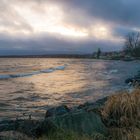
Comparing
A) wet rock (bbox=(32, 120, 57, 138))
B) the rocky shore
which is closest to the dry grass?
the rocky shore

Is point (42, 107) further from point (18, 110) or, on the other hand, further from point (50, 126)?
point (50, 126)

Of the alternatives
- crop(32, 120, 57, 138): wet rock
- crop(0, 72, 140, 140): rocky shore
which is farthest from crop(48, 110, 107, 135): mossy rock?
crop(32, 120, 57, 138): wet rock

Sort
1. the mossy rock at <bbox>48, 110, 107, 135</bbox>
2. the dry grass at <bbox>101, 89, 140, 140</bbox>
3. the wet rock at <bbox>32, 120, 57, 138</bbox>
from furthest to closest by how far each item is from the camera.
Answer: the dry grass at <bbox>101, 89, 140, 140</bbox>
the mossy rock at <bbox>48, 110, 107, 135</bbox>
the wet rock at <bbox>32, 120, 57, 138</bbox>

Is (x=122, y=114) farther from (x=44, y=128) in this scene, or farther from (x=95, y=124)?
(x=44, y=128)

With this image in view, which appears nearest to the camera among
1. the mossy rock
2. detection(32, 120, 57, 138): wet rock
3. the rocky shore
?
the rocky shore

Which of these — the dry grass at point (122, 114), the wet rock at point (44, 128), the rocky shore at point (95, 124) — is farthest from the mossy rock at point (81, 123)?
the dry grass at point (122, 114)

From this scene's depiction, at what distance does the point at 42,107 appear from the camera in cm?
1545

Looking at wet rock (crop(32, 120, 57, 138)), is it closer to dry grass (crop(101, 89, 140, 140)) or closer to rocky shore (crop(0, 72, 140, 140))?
rocky shore (crop(0, 72, 140, 140))

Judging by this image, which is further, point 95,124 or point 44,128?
point 95,124

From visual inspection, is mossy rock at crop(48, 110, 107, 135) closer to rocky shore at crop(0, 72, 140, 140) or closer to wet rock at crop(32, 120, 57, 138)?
rocky shore at crop(0, 72, 140, 140)

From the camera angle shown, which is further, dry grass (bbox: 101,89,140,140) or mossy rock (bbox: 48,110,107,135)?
dry grass (bbox: 101,89,140,140)

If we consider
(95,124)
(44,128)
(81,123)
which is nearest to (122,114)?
(95,124)

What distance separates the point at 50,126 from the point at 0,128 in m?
2.04

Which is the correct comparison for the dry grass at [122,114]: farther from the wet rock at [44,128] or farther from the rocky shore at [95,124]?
the wet rock at [44,128]
